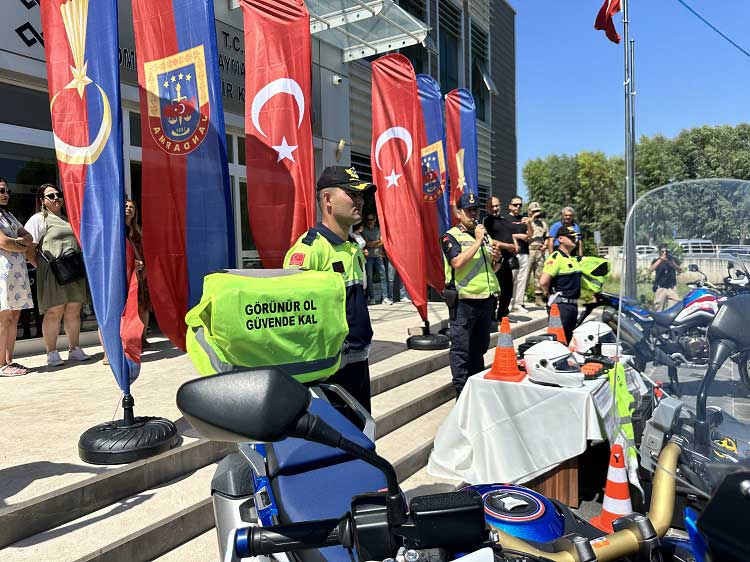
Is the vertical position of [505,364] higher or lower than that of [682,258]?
lower

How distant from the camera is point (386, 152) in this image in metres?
6.64

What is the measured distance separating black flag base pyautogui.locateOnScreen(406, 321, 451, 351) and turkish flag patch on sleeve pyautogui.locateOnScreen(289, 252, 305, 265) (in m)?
4.01

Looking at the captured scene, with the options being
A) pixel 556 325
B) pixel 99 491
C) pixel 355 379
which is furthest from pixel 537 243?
pixel 99 491

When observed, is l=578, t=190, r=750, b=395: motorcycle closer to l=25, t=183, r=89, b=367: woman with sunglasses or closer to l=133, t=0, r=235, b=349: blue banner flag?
l=133, t=0, r=235, b=349: blue banner flag

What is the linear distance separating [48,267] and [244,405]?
5.32 metres

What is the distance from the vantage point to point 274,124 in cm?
479

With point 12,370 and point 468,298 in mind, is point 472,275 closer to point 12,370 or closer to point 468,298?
point 468,298

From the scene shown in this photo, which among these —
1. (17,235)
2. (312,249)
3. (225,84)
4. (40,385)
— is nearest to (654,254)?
(312,249)

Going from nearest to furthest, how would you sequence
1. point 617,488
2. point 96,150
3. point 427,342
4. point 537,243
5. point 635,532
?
1. point 635,532
2. point 617,488
3. point 96,150
4. point 427,342
5. point 537,243

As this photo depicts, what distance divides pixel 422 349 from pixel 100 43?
4661mm

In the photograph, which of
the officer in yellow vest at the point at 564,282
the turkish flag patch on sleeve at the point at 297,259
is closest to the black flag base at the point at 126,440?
the turkish flag patch on sleeve at the point at 297,259

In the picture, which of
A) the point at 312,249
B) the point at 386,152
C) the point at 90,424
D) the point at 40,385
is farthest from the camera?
the point at 386,152

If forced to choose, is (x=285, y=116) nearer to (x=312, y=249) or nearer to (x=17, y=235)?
(x=312, y=249)

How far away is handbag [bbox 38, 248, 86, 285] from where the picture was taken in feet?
17.5
